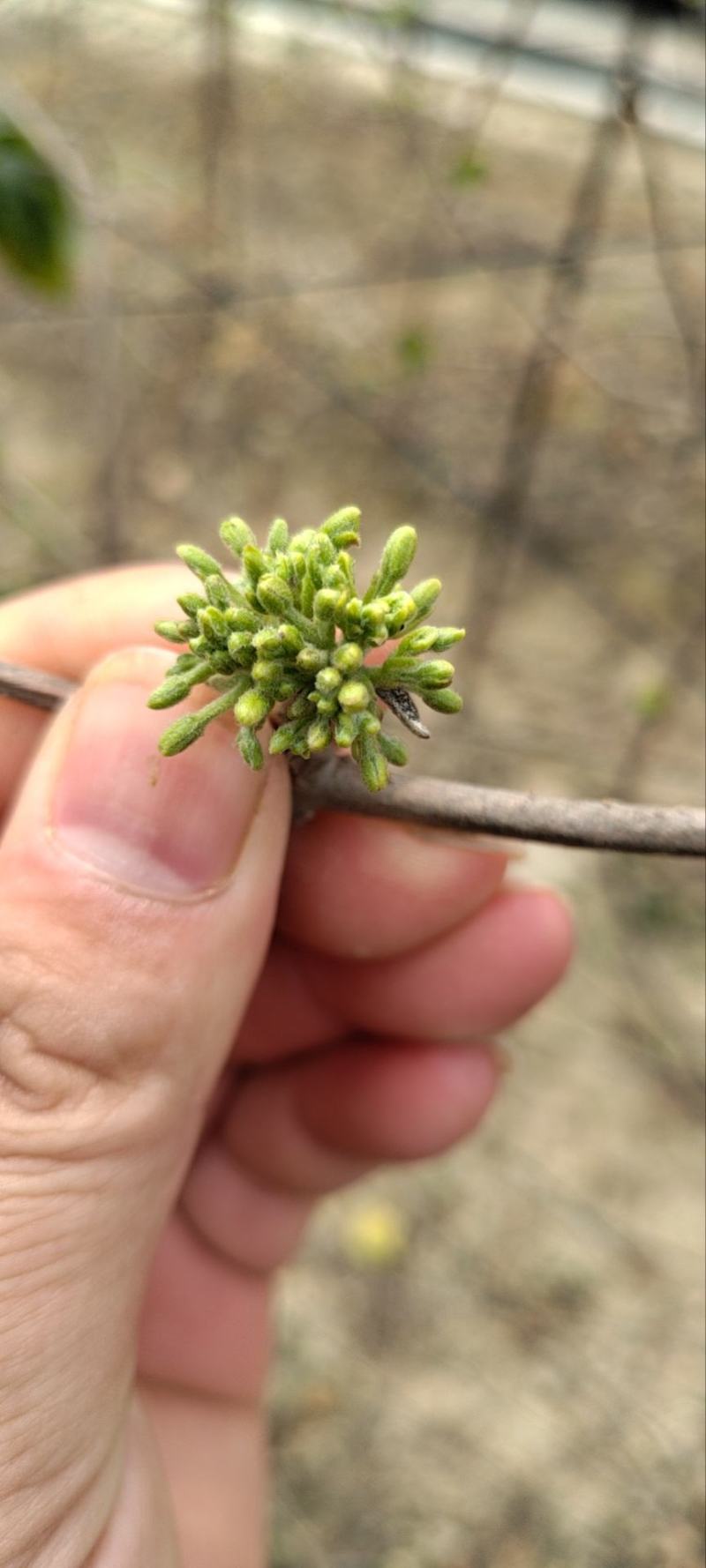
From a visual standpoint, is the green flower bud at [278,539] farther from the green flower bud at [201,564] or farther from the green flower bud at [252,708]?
the green flower bud at [252,708]

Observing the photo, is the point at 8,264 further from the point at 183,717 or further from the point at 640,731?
the point at 640,731

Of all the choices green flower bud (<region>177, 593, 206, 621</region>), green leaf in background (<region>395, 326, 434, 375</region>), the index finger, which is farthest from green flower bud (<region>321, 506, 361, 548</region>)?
green leaf in background (<region>395, 326, 434, 375</region>)

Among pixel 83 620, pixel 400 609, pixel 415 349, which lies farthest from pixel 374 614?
pixel 415 349

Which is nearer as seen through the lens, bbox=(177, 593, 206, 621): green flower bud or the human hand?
bbox=(177, 593, 206, 621): green flower bud

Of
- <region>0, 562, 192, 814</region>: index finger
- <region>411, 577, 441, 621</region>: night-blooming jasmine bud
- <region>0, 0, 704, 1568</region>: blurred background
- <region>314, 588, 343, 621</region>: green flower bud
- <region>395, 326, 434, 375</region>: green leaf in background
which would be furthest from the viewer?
<region>395, 326, 434, 375</region>: green leaf in background

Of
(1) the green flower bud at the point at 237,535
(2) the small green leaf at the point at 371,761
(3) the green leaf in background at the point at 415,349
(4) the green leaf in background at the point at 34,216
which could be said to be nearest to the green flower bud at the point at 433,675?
(2) the small green leaf at the point at 371,761

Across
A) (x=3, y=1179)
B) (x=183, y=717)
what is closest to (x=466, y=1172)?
(x=3, y=1179)

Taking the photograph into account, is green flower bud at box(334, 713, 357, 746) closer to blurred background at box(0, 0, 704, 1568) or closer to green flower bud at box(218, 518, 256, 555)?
green flower bud at box(218, 518, 256, 555)
